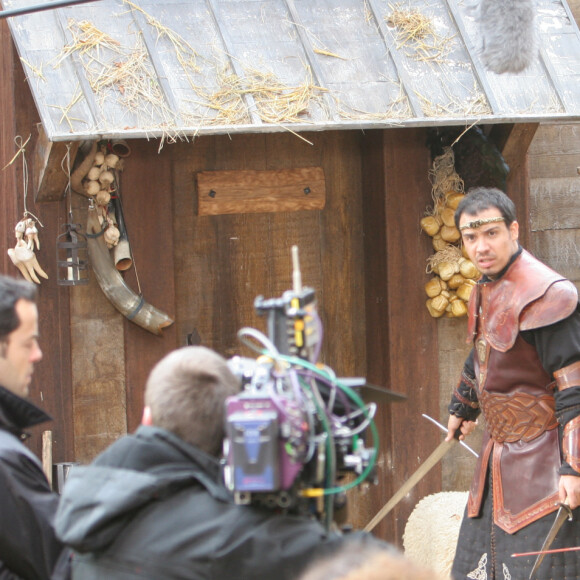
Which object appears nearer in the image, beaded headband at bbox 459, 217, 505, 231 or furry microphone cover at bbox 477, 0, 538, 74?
beaded headband at bbox 459, 217, 505, 231

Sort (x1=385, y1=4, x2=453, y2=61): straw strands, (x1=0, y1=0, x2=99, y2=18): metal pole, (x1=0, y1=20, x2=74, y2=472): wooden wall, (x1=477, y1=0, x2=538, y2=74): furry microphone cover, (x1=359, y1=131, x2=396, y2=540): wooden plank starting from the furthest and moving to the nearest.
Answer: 1. (x1=359, y1=131, x2=396, y2=540): wooden plank
2. (x1=0, y1=20, x2=74, y2=472): wooden wall
3. (x1=385, y1=4, x2=453, y2=61): straw strands
4. (x1=477, y1=0, x2=538, y2=74): furry microphone cover
5. (x1=0, y1=0, x2=99, y2=18): metal pole

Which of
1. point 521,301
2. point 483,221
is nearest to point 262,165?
point 483,221

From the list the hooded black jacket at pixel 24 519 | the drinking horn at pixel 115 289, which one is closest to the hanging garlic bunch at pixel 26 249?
the drinking horn at pixel 115 289

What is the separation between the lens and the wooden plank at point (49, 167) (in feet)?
14.4

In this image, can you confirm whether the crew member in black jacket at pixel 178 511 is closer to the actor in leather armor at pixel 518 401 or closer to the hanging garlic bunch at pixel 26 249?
the actor in leather armor at pixel 518 401

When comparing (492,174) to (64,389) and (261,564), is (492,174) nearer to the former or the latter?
(64,389)

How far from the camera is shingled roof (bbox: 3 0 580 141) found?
4.07 m

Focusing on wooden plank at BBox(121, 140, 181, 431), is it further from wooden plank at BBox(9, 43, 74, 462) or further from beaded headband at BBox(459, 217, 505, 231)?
beaded headband at BBox(459, 217, 505, 231)

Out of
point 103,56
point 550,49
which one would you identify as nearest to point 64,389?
point 103,56

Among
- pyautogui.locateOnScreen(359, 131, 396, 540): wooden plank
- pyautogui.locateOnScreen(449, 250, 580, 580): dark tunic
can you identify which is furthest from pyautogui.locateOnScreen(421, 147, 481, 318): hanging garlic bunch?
pyautogui.locateOnScreen(449, 250, 580, 580): dark tunic

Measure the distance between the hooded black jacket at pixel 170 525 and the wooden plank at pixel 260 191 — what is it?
10.8ft

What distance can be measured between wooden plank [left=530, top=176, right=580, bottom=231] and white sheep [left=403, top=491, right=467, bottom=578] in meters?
1.64

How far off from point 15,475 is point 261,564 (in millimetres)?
764

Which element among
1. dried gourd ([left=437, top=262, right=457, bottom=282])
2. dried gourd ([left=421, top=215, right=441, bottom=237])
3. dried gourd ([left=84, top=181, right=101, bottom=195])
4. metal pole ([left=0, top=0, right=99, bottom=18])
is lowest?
dried gourd ([left=437, top=262, right=457, bottom=282])
